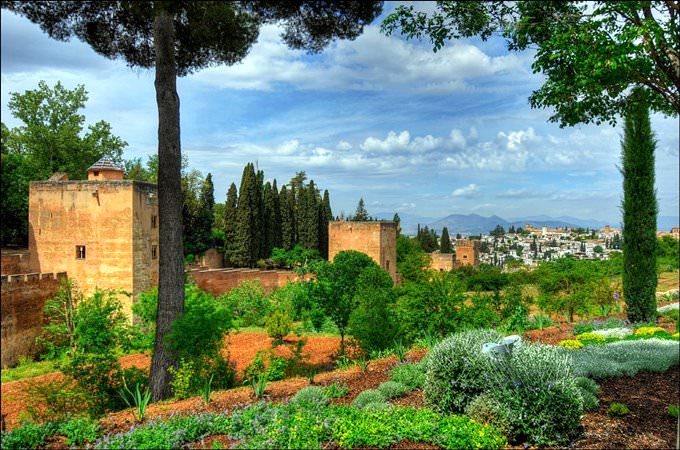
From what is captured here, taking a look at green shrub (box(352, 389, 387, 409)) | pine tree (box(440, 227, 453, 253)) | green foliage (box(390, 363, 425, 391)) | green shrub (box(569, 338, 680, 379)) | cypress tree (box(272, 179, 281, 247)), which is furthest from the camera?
pine tree (box(440, 227, 453, 253))

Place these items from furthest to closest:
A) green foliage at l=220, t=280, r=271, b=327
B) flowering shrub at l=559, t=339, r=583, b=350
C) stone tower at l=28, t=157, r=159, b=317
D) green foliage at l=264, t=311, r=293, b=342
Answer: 1. green foliage at l=220, t=280, r=271, b=327
2. stone tower at l=28, t=157, r=159, b=317
3. green foliage at l=264, t=311, r=293, b=342
4. flowering shrub at l=559, t=339, r=583, b=350

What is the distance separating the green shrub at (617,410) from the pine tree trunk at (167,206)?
18.9 feet

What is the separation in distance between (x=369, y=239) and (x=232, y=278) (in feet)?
25.3

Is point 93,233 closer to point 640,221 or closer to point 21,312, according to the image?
point 21,312

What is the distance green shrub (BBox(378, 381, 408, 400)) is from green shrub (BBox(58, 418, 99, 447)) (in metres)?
2.90

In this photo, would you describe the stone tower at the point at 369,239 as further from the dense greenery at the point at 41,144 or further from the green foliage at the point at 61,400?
the green foliage at the point at 61,400

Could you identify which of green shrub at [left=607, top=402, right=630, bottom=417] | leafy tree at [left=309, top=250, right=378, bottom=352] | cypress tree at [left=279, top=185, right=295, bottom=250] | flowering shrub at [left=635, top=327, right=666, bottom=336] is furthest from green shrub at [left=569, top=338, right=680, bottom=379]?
cypress tree at [left=279, top=185, right=295, bottom=250]

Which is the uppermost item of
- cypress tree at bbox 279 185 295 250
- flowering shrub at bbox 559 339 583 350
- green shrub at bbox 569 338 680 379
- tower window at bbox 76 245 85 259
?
cypress tree at bbox 279 185 295 250

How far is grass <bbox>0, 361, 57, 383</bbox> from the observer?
39.4ft

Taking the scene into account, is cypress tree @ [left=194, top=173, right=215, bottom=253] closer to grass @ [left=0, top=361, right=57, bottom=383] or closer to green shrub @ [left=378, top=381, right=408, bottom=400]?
grass @ [left=0, top=361, right=57, bottom=383]

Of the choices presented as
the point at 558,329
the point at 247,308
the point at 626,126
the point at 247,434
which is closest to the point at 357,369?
the point at 247,434

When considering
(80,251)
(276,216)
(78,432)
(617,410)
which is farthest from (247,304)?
(617,410)

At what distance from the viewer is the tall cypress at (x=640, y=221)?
11.2 m

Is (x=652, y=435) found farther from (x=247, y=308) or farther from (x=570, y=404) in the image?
(x=247, y=308)
